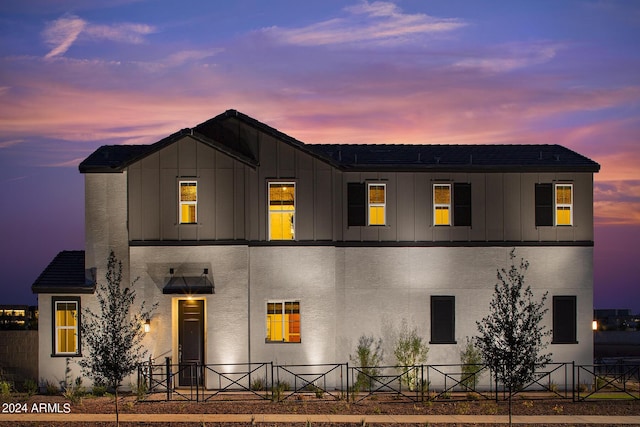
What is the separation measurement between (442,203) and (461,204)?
23.5 inches

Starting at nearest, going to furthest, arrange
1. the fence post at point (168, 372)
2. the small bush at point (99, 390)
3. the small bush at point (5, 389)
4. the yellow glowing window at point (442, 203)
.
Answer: the fence post at point (168, 372) < the small bush at point (5, 389) < the small bush at point (99, 390) < the yellow glowing window at point (442, 203)

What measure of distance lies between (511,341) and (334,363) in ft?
23.6

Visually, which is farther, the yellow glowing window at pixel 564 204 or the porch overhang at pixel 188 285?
the yellow glowing window at pixel 564 204

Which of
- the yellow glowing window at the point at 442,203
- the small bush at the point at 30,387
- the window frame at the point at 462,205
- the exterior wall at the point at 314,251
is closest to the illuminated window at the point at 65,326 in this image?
the exterior wall at the point at 314,251

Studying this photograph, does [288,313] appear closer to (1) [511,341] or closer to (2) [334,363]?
(2) [334,363]

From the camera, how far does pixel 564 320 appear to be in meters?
29.0

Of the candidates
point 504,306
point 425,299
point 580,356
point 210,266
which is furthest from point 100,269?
point 580,356

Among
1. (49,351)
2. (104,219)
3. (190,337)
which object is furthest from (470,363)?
(49,351)

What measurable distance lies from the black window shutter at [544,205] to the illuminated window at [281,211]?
776 centimetres

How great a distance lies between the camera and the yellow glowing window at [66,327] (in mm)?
27734

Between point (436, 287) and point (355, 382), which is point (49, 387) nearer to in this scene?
point (355, 382)

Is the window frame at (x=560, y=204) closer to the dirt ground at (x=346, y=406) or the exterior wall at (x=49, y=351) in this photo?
→ the dirt ground at (x=346, y=406)

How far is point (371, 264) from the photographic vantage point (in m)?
28.7

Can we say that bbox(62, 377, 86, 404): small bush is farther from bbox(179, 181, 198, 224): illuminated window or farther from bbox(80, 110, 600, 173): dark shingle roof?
bbox(80, 110, 600, 173): dark shingle roof
